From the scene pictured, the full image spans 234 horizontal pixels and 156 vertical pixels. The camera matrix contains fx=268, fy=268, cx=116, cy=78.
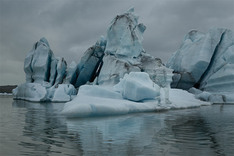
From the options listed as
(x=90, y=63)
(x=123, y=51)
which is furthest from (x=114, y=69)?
(x=90, y=63)

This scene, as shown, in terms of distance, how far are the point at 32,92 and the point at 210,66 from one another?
17.8 meters

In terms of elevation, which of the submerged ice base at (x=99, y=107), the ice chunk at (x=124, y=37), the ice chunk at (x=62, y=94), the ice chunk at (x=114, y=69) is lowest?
the submerged ice base at (x=99, y=107)

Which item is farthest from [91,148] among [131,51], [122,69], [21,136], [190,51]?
[190,51]

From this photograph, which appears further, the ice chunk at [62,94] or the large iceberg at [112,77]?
the ice chunk at [62,94]

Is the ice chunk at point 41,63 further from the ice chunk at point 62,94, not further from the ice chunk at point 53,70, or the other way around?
the ice chunk at point 62,94

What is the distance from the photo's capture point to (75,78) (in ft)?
98.5

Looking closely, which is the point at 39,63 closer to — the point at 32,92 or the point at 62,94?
the point at 32,92

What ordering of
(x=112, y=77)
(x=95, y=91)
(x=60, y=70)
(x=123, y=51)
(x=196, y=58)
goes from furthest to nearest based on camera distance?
(x=60, y=70)
(x=196, y=58)
(x=123, y=51)
(x=112, y=77)
(x=95, y=91)

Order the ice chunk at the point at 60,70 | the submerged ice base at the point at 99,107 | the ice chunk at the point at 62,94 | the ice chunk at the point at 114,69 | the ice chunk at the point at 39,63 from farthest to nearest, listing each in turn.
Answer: the ice chunk at the point at 39,63 → the ice chunk at the point at 60,70 → the ice chunk at the point at 62,94 → the ice chunk at the point at 114,69 → the submerged ice base at the point at 99,107

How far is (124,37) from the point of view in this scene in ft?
80.2

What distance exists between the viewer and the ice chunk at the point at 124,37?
80.2 ft

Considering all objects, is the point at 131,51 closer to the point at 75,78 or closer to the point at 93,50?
the point at 93,50

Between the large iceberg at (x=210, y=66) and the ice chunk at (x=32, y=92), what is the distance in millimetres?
12918

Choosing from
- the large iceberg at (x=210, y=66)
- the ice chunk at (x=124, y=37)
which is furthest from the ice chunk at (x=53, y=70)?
the large iceberg at (x=210, y=66)
